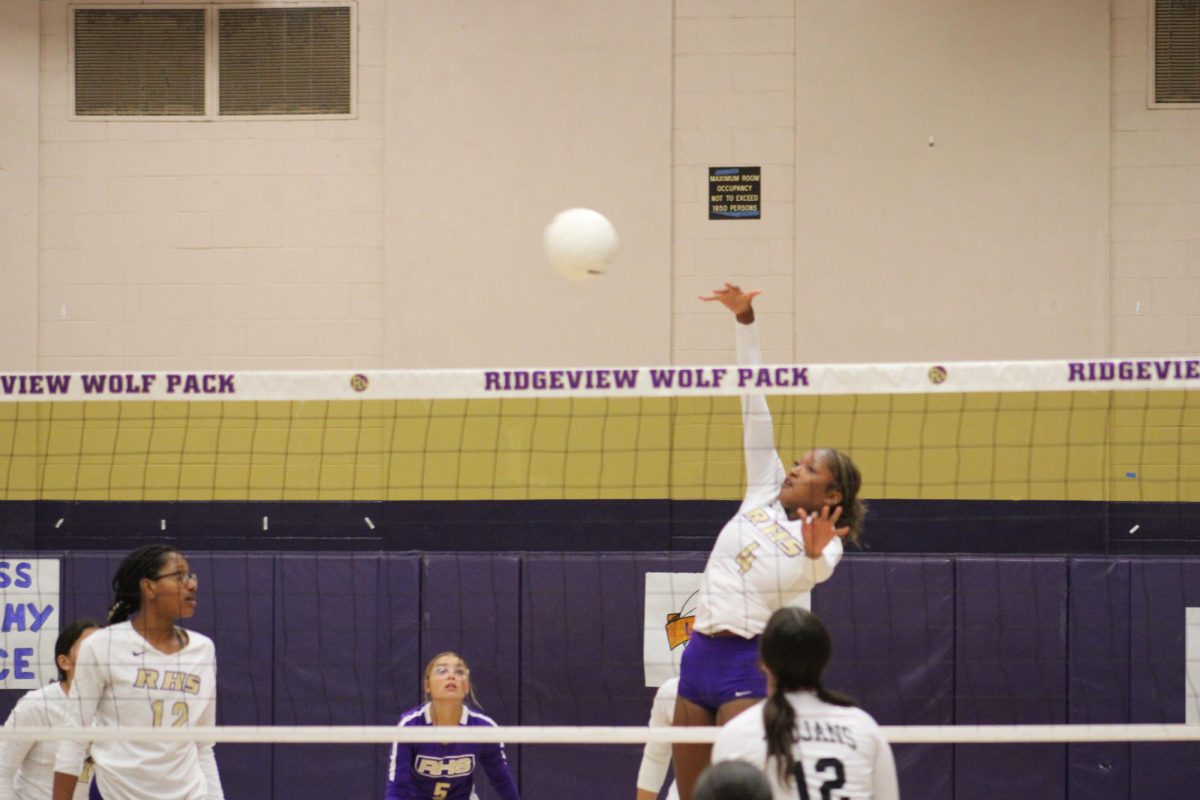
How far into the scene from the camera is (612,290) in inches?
376

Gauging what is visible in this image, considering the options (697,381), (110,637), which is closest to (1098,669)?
(697,381)

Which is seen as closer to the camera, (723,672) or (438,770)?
(723,672)

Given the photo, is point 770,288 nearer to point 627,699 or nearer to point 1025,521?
point 1025,521

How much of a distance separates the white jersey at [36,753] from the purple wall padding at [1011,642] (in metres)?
5.24

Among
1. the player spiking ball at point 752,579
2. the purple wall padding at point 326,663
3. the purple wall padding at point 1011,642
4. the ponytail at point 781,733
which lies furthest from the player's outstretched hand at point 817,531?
the purple wall padding at point 326,663

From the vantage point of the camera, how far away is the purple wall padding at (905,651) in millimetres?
8477

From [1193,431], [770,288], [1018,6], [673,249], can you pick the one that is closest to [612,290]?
[673,249]

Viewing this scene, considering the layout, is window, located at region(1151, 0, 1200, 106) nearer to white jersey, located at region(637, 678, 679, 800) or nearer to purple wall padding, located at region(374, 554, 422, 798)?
white jersey, located at region(637, 678, 679, 800)

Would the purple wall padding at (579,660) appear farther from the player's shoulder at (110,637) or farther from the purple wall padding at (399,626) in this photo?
the player's shoulder at (110,637)

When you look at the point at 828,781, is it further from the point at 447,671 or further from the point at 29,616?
the point at 29,616

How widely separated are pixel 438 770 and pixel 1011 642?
152 inches

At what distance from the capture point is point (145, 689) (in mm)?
5090

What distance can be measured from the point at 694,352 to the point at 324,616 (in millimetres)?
3140

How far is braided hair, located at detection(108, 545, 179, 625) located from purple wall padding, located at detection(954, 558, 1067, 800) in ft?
17.0
